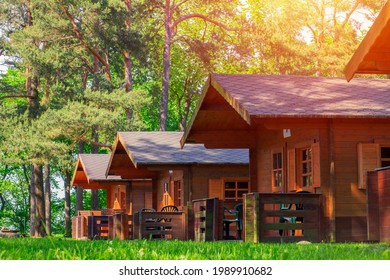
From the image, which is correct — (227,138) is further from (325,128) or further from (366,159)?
(366,159)

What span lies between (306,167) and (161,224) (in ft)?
12.4

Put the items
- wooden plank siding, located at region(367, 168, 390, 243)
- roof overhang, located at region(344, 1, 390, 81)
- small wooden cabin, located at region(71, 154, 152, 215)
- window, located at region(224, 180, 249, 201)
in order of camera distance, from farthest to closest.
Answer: small wooden cabin, located at region(71, 154, 152, 215)
window, located at region(224, 180, 249, 201)
wooden plank siding, located at region(367, 168, 390, 243)
roof overhang, located at region(344, 1, 390, 81)

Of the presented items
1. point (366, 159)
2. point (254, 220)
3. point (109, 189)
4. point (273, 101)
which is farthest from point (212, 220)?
point (109, 189)

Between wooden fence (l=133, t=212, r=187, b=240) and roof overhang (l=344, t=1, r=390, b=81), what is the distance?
7.03 meters

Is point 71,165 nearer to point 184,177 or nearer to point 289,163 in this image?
point 184,177

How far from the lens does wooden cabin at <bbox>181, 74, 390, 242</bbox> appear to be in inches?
672

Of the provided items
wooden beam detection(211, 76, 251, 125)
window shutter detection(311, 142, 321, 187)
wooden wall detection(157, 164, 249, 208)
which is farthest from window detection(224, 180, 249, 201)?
window shutter detection(311, 142, 321, 187)

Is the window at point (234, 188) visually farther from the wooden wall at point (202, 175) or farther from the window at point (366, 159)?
the window at point (366, 159)

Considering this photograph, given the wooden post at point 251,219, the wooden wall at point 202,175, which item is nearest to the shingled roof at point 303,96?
the wooden post at point 251,219

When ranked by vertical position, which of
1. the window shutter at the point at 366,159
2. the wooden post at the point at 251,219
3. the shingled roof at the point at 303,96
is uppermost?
the shingled roof at the point at 303,96

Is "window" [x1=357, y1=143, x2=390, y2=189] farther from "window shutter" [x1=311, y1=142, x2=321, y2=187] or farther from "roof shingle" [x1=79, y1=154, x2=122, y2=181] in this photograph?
"roof shingle" [x1=79, y1=154, x2=122, y2=181]

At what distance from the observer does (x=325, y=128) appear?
17.6 metres

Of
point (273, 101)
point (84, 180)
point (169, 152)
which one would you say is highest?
point (273, 101)

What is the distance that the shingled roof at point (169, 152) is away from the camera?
26992mm
